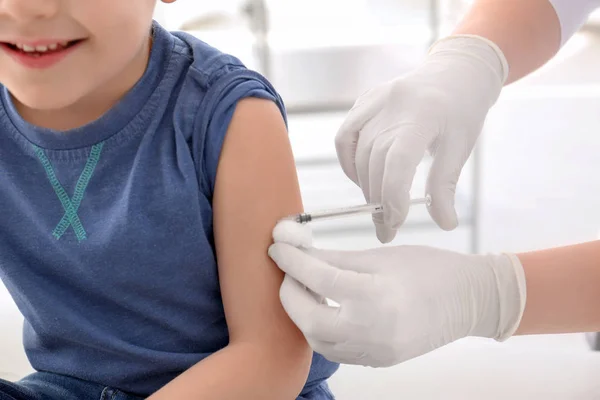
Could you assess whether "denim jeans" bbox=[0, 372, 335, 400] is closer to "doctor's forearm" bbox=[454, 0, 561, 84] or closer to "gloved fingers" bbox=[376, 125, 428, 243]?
"gloved fingers" bbox=[376, 125, 428, 243]

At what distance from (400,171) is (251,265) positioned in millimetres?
284

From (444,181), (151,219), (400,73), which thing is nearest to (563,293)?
(444,181)

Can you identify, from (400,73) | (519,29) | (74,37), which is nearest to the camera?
(74,37)

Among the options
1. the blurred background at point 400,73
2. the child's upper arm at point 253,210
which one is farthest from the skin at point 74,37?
the blurred background at point 400,73

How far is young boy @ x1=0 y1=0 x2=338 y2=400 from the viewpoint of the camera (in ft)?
3.05

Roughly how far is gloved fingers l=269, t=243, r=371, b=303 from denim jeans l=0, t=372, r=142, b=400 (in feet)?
1.04

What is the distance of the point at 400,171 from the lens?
1.06 m

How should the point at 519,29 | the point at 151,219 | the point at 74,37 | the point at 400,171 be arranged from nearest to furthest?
the point at 74,37
the point at 151,219
the point at 400,171
the point at 519,29

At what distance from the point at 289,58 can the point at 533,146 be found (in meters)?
1.46

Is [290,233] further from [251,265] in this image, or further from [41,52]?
[41,52]

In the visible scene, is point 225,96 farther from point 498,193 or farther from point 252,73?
point 498,193

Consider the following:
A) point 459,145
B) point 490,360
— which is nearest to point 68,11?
point 459,145

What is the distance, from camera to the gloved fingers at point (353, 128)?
1.18m

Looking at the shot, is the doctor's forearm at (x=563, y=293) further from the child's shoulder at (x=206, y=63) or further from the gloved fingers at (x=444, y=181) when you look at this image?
the child's shoulder at (x=206, y=63)
